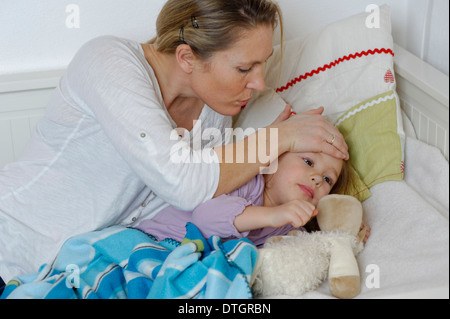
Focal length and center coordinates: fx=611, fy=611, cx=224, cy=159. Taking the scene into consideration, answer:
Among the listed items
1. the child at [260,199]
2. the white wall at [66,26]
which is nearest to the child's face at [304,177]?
the child at [260,199]

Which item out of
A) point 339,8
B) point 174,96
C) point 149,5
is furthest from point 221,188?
point 339,8

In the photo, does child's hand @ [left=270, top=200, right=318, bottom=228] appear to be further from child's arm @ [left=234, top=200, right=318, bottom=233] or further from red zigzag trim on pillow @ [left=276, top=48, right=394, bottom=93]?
red zigzag trim on pillow @ [left=276, top=48, right=394, bottom=93]

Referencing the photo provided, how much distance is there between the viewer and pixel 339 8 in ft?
7.20

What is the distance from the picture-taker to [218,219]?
1.44m

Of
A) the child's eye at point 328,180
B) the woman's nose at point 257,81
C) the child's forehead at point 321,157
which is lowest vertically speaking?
the child's eye at point 328,180

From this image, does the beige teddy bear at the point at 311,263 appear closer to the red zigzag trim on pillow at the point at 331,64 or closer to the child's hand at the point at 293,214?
the child's hand at the point at 293,214

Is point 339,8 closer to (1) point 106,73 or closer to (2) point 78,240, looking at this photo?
(1) point 106,73

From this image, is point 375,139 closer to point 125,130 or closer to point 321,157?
point 321,157

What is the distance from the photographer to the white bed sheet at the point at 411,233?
4.08 feet

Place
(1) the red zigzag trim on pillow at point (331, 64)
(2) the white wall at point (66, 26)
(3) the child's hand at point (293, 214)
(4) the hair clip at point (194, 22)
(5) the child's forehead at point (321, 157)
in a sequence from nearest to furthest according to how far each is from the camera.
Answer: (3) the child's hand at point (293, 214), (4) the hair clip at point (194, 22), (5) the child's forehead at point (321, 157), (1) the red zigzag trim on pillow at point (331, 64), (2) the white wall at point (66, 26)

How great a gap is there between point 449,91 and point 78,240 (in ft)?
3.13

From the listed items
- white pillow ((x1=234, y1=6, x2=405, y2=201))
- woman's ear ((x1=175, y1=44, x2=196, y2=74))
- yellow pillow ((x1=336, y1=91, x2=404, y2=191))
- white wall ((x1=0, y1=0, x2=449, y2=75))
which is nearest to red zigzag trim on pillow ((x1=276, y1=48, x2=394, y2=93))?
white pillow ((x1=234, y1=6, x2=405, y2=201))

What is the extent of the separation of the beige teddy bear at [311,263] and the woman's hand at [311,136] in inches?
7.5

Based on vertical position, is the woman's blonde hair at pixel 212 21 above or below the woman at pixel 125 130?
above
